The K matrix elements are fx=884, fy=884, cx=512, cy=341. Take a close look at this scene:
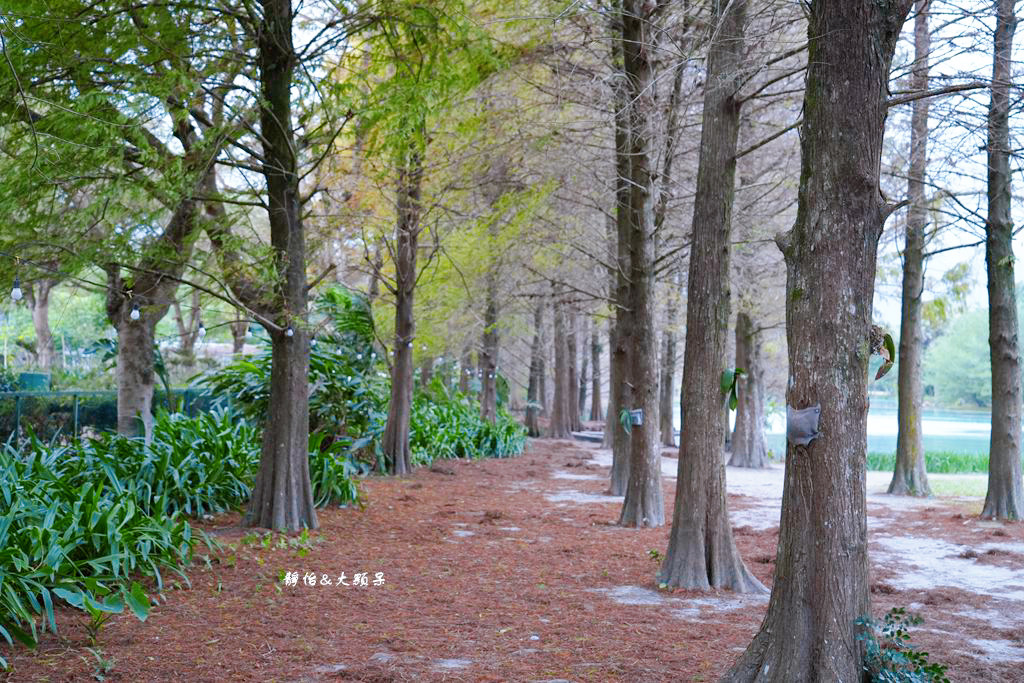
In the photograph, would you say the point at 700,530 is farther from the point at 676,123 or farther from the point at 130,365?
the point at 130,365

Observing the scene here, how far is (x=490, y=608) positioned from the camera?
6.33 meters

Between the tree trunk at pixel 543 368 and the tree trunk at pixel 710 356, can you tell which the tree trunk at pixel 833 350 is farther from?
the tree trunk at pixel 543 368

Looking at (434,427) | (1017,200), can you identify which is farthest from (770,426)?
(1017,200)

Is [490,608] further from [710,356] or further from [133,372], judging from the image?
[133,372]

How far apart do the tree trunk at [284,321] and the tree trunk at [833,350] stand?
5800 mm

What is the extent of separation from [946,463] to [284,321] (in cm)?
2001

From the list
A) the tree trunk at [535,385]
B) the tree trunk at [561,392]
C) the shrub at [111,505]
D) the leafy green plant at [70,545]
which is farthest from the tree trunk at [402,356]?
the tree trunk at [561,392]

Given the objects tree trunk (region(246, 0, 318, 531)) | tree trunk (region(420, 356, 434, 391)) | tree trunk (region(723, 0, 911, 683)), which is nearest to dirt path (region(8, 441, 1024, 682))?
tree trunk (region(246, 0, 318, 531))

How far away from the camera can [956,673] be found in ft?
15.4

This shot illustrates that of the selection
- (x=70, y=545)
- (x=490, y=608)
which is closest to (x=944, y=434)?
(x=490, y=608)

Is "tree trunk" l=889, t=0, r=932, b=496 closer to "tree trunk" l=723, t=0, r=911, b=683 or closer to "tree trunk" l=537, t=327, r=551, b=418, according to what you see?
"tree trunk" l=723, t=0, r=911, b=683

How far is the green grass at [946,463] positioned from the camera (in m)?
23.1

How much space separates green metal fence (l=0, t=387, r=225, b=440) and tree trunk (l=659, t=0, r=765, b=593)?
247 inches

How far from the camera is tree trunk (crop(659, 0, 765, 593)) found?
7188 mm
